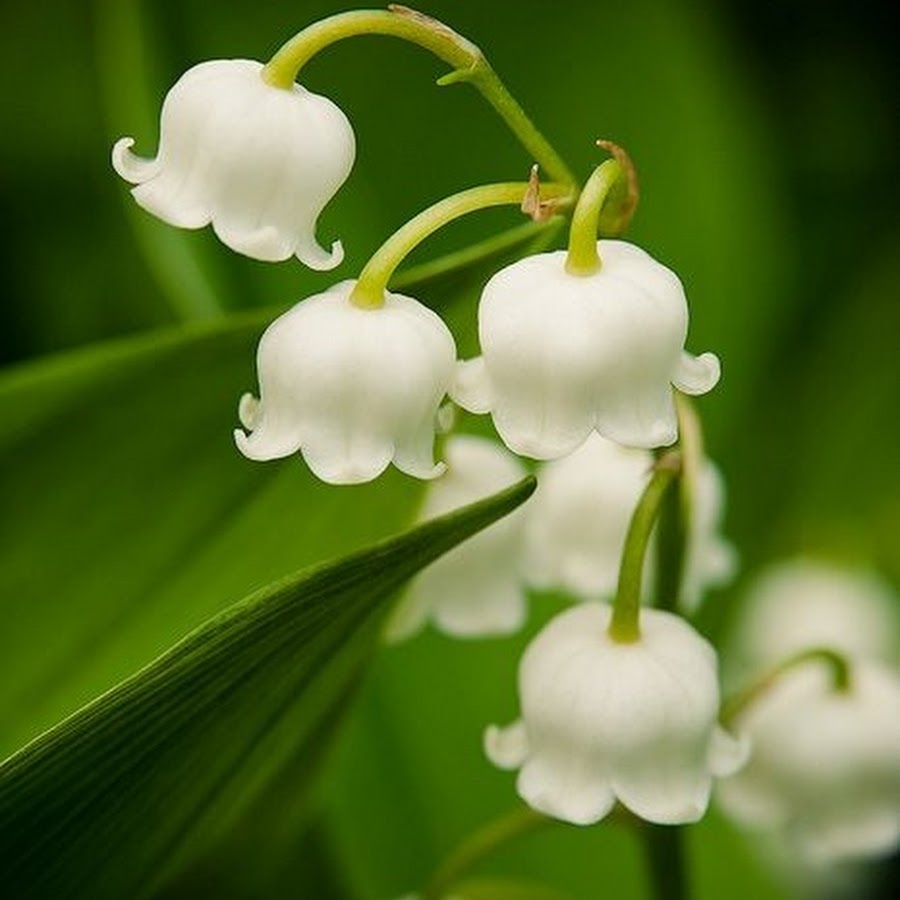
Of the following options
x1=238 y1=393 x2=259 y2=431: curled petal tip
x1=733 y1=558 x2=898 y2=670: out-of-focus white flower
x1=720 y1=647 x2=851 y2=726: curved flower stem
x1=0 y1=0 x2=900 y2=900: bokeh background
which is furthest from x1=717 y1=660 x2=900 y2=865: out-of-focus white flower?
x1=733 y1=558 x2=898 y2=670: out-of-focus white flower

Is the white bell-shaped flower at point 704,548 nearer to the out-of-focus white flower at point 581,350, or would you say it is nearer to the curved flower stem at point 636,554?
the curved flower stem at point 636,554

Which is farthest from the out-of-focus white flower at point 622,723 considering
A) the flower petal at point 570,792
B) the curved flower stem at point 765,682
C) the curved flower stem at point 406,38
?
the curved flower stem at point 406,38

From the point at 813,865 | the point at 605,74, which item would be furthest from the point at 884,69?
the point at 813,865

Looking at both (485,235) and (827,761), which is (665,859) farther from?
(485,235)

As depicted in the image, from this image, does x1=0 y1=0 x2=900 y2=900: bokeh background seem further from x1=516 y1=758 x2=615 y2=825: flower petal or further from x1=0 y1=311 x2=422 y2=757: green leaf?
x1=516 y1=758 x2=615 y2=825: flower petal

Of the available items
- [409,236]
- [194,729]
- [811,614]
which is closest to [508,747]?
[194,729]

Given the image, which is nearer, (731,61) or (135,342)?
(135,342)

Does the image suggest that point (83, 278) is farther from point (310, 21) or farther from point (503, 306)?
point (503, 306)
